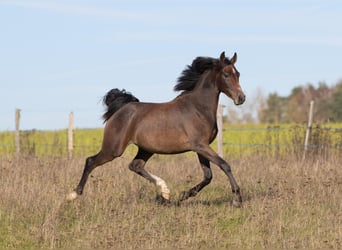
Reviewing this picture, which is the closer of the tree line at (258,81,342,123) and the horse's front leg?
the horse's front leg

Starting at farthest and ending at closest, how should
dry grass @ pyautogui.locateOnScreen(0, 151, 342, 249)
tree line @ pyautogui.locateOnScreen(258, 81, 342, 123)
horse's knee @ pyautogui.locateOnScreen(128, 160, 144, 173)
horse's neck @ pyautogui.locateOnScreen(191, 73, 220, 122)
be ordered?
tree line @ pyautogui.locateOnScreen(258, 81, 342, 123) → horse's knee @ pyautogui.locateOnScreen(128, 160, 144, 173) → horse's neck @ pyautogui.locateOnScreen(191, 73, 220, 122) → dry grass @ pyautogui.locateOnScreen(0, 151, 342, 249)

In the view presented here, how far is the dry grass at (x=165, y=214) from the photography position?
7723 millimetres

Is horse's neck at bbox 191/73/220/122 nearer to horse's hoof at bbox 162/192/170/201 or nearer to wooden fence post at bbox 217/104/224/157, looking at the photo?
horse's hoof at bbox 162/192/170/201

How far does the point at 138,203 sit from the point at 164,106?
1.62m

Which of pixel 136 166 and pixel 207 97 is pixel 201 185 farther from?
pixel 207 97

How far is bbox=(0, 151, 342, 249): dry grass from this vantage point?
7723 millimetres

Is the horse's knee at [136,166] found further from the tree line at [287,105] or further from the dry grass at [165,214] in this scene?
the tree line at [287,105]

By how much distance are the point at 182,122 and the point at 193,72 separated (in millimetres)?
947

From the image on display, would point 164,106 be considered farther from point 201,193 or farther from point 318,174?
point 318,174

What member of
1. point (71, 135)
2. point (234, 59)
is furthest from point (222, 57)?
point (71, 135)

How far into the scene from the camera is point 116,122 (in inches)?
429

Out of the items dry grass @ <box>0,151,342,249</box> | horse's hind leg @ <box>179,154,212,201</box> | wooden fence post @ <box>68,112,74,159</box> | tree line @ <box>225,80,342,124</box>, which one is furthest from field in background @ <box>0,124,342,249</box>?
tree line @ <box>225,80,342,124</box>

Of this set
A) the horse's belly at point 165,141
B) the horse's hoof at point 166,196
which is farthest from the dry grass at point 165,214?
the horse's belly at point 165,141

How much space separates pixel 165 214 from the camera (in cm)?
928
